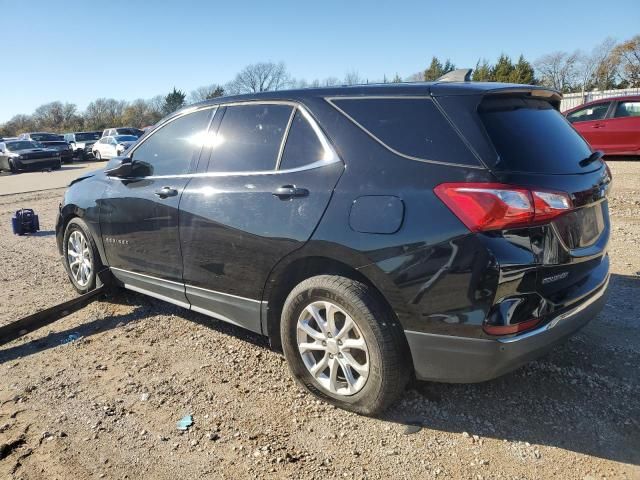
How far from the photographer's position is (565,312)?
99.2 inches

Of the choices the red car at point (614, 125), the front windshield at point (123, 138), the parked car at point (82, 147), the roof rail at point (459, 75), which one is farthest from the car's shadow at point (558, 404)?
the parked car at point (82, 147)

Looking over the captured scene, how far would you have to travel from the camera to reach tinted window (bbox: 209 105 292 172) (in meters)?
3.19

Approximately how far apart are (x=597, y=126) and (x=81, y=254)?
13.2 m

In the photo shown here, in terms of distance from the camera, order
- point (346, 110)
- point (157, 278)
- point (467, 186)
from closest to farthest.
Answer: point (467, 186)
point (346, 110)
point (157, 278)

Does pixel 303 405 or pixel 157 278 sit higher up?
pixel 157 278

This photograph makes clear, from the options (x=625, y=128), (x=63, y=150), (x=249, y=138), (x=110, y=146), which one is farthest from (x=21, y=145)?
(x=249, y=138)

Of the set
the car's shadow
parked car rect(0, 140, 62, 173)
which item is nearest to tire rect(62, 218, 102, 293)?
the car's shadow

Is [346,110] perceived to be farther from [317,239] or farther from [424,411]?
[424,411]

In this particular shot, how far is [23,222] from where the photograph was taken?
841cm

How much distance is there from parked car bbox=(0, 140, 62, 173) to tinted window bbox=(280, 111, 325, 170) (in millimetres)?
25834

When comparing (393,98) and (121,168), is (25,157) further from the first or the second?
(393,98)

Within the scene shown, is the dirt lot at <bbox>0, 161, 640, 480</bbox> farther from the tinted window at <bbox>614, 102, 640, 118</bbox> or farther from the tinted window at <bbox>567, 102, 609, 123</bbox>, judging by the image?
the tinted window at <bbox>567, 102, 609, 123</bbox>

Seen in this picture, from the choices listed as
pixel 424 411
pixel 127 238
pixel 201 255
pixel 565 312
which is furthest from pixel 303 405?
pixel 127 238

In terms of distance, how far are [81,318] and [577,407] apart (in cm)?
402
